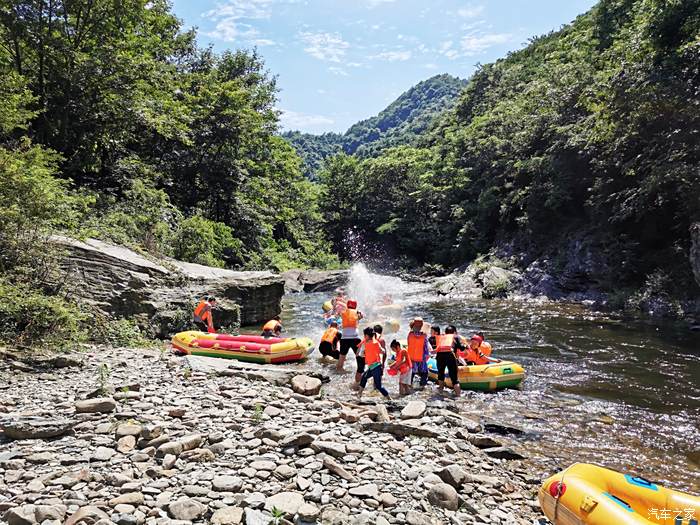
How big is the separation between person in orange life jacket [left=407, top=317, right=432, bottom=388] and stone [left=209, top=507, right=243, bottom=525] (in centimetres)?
649

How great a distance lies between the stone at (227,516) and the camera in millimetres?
3722

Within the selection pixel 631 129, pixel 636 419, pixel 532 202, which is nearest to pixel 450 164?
pixel 532 202

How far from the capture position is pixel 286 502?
403 cm

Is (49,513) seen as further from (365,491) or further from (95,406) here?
(365,491)

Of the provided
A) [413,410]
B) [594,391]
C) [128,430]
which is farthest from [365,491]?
[594,391]

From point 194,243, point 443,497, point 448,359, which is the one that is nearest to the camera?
point 443,497

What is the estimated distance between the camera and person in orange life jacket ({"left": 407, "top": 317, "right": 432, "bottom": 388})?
998cm

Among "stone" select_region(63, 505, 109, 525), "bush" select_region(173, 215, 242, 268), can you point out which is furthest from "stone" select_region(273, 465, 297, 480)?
"bush" select_region(173, 215, 242, 268)

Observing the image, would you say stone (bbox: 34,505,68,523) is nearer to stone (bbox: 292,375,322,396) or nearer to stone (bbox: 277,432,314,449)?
stone (bbox: 277,432,314,449)

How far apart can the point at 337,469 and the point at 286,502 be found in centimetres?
84

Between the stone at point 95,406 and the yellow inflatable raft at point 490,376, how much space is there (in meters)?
6.82

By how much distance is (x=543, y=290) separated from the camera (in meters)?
23.2

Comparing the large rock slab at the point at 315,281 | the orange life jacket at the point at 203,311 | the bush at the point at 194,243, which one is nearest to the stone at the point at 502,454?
the orange life jacket at the point at 203,311

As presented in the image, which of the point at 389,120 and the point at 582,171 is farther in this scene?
the point at 389,120
